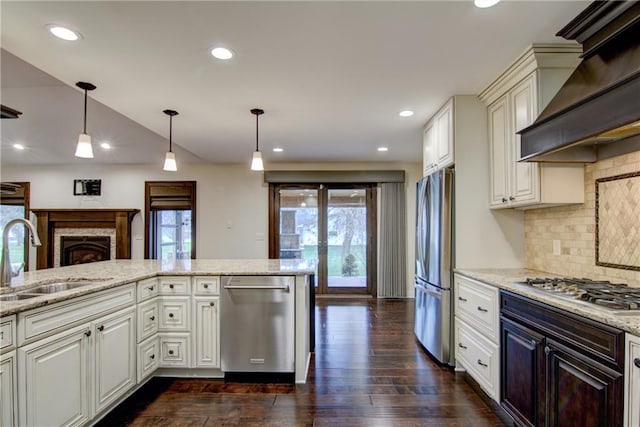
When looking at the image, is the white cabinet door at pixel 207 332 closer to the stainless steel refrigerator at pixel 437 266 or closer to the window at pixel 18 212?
the stainless steel refrigerator at pixel 437 266

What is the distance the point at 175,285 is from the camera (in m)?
2.70

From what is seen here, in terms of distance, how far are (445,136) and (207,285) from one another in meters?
2.47

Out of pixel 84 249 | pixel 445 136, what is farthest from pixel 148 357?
pixel 84 249

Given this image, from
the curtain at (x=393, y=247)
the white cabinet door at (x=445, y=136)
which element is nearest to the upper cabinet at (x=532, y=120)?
the white cabinet door at (x=445, y=136)

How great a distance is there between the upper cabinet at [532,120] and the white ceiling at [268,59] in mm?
130

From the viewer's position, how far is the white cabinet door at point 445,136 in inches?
114

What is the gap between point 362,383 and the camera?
8.57 feet

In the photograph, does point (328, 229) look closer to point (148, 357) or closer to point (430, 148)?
point (430, 148)

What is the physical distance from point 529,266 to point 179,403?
9.64ft

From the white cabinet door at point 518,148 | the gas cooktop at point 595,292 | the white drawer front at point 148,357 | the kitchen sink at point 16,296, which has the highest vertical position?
the white cabinet door at point 518,148

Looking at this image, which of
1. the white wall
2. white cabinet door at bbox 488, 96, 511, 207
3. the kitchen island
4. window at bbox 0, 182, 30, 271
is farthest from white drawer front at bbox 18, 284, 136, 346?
window at bbox 0, 182, 30, 271

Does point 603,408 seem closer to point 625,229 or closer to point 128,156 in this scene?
point 625,229

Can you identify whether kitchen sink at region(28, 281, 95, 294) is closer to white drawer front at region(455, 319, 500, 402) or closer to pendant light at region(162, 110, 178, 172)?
pendant light at region(162, 110, 178, 172)

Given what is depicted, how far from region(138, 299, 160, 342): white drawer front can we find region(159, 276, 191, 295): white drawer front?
118 millimetres
